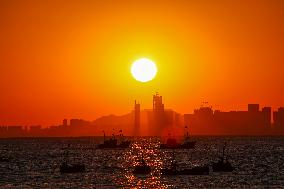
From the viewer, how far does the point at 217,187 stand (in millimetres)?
116875

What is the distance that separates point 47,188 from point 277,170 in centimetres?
6446

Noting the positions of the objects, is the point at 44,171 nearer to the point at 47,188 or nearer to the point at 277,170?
the point at 47,188

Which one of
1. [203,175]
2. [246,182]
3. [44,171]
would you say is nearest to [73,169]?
[44,171]

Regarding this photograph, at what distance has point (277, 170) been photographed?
160000mm

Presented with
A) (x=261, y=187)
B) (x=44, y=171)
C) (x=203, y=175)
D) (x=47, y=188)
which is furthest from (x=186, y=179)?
(x=44, y=171)

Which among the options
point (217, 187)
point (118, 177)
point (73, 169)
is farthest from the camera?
point (73, 169)

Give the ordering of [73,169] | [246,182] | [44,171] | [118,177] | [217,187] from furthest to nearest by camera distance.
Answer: [44,171] < [73,169] < [118,177] < [246,182] < [217,187]

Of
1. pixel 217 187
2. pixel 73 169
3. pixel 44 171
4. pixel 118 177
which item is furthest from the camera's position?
pixel 44 171

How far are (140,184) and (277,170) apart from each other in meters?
49.0

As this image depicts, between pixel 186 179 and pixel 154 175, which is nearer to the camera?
pixel 186 179

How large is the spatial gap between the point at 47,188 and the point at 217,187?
30.5 metres

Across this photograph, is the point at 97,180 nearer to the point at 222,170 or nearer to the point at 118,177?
the point at 118,177

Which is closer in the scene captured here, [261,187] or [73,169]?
[261,187]

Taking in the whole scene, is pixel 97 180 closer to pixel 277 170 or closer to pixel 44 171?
pixel 44 171
